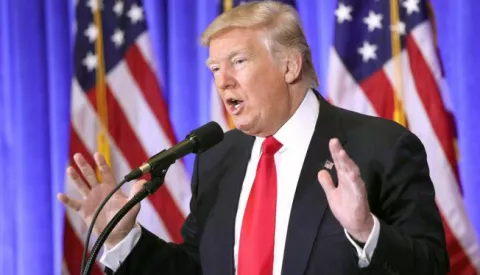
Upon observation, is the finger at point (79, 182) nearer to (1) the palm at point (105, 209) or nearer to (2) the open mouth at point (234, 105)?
(1) the palm at point (105, 209)

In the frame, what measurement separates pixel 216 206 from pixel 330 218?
0.33 metres

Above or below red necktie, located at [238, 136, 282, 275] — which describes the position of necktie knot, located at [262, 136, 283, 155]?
above

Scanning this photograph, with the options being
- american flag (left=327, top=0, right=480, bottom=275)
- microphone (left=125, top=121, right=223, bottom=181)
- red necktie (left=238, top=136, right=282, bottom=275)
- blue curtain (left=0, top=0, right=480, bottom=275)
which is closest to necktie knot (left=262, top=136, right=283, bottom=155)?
red necktie (left=238, top=136, right=282, bottom=275)

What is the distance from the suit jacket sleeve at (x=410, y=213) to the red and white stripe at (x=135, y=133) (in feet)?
4.53

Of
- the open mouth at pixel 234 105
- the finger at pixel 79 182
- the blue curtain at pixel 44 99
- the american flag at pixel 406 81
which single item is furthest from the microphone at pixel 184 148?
the blue curtain at pixel 44 99

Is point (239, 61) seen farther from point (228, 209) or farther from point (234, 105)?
point (228, 209)

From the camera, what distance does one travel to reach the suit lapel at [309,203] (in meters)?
1.45

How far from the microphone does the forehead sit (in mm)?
255

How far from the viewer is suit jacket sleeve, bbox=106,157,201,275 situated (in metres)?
1.59

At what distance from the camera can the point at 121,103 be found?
277 cm

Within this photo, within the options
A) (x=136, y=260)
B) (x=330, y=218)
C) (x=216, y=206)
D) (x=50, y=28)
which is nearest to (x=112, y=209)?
(x=136, y=260)

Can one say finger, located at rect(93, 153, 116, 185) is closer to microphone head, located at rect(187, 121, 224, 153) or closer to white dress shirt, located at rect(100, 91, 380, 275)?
white dress shirt, located at rect(100, 91, 380, 275)

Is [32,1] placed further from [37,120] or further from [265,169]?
[265,169]

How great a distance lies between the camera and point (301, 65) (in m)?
1.67
